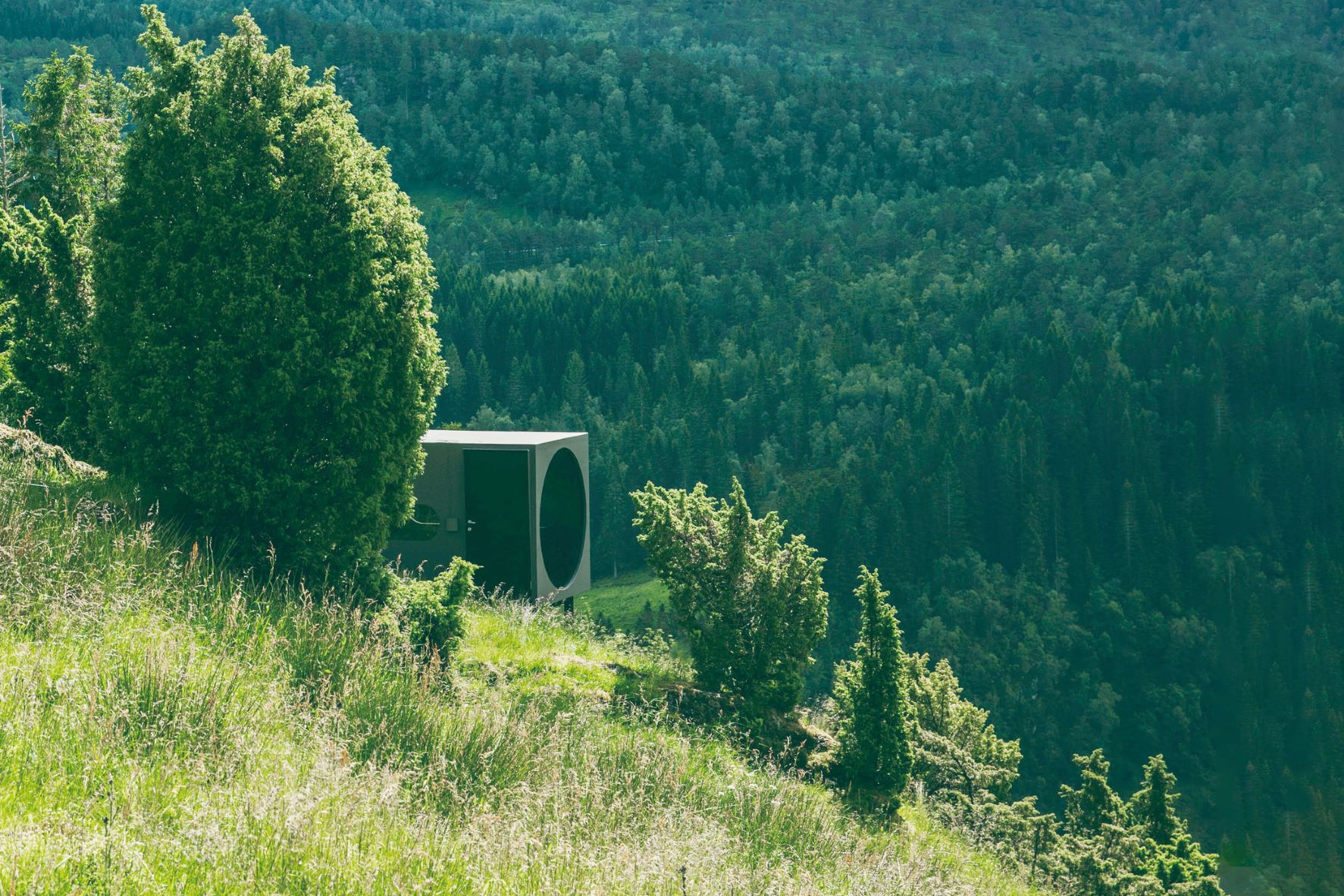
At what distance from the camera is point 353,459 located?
15086 millimetres

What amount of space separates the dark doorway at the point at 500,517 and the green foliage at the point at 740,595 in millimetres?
2780

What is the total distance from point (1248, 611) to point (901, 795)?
10069 cm

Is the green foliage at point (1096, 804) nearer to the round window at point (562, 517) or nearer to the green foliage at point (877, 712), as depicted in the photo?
the green foliage at point (877, 712)

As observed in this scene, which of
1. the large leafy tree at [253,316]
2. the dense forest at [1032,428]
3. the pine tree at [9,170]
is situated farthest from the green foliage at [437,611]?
the dense forest at [1032,428]

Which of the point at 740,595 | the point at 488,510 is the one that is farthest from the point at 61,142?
the point at 740,595

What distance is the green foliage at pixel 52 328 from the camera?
57.4 feet

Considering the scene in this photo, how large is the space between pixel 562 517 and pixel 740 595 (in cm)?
531

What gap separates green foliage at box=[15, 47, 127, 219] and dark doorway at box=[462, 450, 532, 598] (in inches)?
627

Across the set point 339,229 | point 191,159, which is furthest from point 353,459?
point 191,159

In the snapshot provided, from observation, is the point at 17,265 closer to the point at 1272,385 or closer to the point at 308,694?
the point at 308,694

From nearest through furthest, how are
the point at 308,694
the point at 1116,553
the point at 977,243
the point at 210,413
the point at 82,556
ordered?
the point at 308,694 < the point at 82,556 < the point at 210,413 < the point at 1116,553 < the point at 977,243

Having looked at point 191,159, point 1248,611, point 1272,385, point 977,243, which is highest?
→ point 191,159

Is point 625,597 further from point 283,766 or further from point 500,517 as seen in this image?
point 283,766

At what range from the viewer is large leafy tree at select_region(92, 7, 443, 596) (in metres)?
14.3
